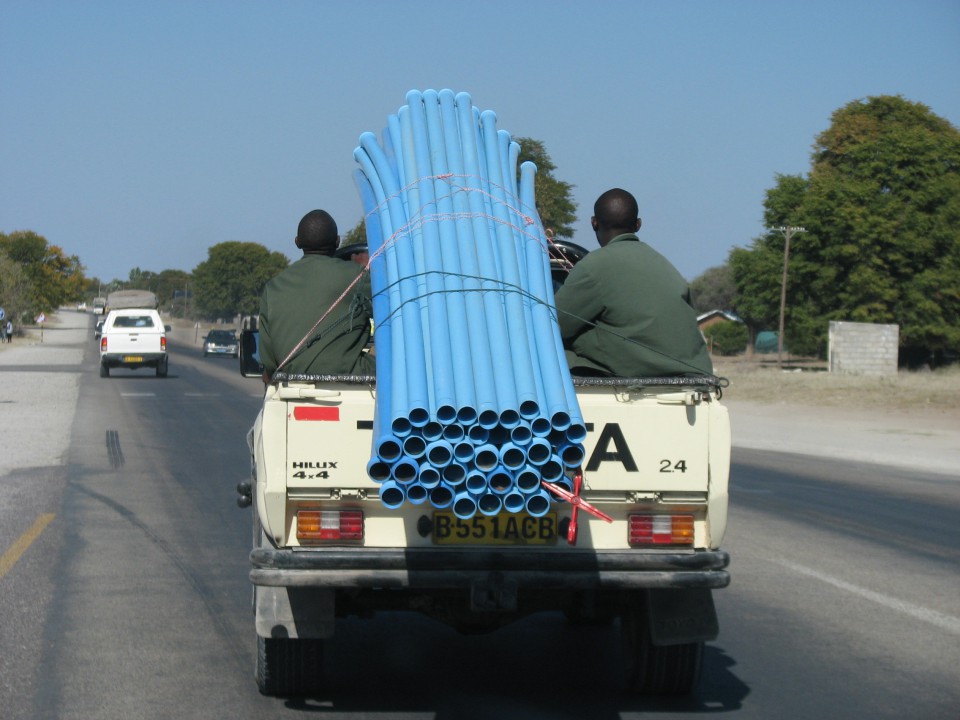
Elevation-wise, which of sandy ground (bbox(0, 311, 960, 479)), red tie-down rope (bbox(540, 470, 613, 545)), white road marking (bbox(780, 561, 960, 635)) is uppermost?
red tie-down rope (bbox(540, 470, 613, 545))

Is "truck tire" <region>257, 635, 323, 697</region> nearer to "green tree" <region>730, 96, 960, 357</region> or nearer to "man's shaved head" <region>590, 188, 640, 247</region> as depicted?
"man's shaved head" <region>590, 188, 640, 247</region>

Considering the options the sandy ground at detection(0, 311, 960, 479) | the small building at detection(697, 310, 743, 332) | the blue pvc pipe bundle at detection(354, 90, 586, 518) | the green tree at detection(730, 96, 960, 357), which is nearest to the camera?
the blue pvc pipe bundle at detection(354, 90, 586, 518)

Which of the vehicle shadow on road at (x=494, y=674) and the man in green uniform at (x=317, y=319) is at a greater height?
the man in green uniform at (x=317, y=319)

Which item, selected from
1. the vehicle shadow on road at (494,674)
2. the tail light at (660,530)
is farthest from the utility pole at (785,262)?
the tail light at (660,530)

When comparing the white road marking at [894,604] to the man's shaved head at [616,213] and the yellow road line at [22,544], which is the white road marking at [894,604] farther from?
the yellow road line at [22,544]

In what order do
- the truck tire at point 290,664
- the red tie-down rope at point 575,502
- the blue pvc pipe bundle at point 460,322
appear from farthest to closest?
the truck tire at point 290,664 < the red tie-down rope at point 575,502 < the blue pvc pipe bundle at point 460,322

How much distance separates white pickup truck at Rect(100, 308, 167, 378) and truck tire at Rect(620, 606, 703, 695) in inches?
1370

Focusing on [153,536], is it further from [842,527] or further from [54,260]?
→ [54,260]

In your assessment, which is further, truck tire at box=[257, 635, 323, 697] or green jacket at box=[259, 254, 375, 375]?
green jacket at box=[259, 254, 375, 375]

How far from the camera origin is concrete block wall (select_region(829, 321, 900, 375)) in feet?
157

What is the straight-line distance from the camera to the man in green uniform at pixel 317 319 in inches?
221

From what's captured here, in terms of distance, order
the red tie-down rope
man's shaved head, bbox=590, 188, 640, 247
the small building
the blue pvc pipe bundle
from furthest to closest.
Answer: the small building < man's shaved head, bbox=590, 188, 640, 247 < the red tie-down rope < the blue pvc pipe bundle

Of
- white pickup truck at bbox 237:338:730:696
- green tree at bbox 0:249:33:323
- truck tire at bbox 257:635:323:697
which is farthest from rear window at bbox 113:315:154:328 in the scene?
green tree at bbox 0:249:33:323

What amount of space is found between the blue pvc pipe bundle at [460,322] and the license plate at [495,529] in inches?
27.3
